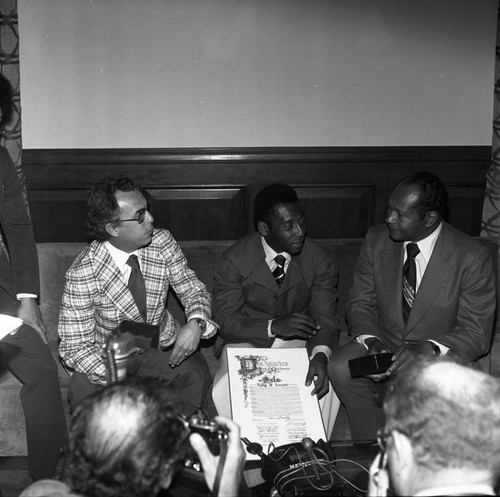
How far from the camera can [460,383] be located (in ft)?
5.04

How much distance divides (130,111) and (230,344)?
5.59 feet

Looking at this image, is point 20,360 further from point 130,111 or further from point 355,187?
point 355,187

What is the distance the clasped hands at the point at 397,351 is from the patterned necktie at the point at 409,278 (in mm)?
169

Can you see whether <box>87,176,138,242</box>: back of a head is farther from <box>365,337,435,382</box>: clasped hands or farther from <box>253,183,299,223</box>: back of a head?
<box>365,337,435,382</box>: clasped hands

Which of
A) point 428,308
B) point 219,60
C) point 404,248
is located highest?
point 219,60

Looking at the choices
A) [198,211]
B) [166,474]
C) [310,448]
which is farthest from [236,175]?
[166,474]

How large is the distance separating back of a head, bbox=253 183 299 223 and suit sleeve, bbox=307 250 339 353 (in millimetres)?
336

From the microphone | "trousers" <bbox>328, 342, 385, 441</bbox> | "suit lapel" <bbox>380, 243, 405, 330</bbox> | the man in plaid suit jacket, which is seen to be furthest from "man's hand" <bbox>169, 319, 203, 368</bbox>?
"suit lapel" <bbox>380, 243, 405, 330</bbox>

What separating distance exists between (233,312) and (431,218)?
0.96 meters

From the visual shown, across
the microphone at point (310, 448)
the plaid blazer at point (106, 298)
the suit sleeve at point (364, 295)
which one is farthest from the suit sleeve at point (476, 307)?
the plaid blazer at point (106, 298)

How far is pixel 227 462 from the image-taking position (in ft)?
5.41

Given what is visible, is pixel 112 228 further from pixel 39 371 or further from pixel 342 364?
pixel 342 364

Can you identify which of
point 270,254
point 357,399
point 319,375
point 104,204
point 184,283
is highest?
point 104,204

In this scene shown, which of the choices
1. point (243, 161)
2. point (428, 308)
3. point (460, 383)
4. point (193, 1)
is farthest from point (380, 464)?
point (193, 1)
